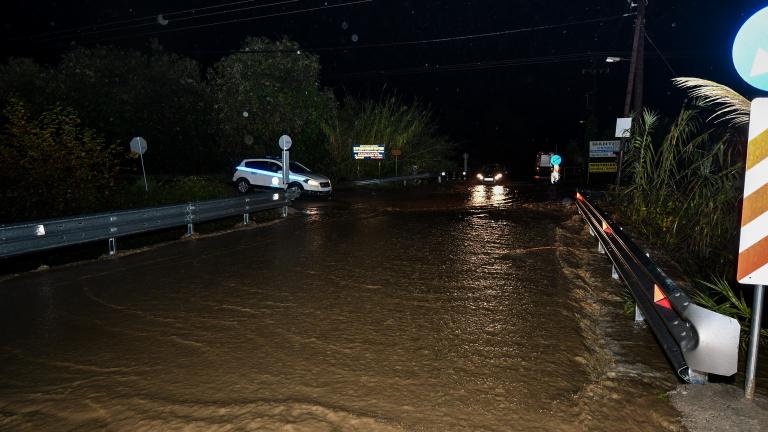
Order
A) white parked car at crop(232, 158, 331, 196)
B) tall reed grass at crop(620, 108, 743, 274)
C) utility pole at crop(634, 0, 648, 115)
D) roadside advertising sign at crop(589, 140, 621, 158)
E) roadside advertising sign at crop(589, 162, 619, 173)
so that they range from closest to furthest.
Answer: tall reed grass at crop(620, 108, 743, 274) → utility pole at crop(634, 0, 648, 115) → white parked car at crop(232, 158, 331, 196) → roadside advertising sign at crop(589, 140, 621, 158) → roadside advertising sign at crop(589, 162, 619, 173)

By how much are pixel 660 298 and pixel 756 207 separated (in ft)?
3.43

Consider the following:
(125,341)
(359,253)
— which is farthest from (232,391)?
(359,253)

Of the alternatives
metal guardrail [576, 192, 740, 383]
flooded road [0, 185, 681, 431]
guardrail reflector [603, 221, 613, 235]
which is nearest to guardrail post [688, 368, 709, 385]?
metal guardrail [576, 192, 740, 383]

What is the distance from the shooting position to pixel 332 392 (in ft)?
13.4

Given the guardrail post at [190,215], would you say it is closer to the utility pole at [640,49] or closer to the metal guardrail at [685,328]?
the metal guardrail at [685,328]

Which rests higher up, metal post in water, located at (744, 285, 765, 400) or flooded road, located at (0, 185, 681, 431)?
metal post in water, located at (744, 285, 765, 400)

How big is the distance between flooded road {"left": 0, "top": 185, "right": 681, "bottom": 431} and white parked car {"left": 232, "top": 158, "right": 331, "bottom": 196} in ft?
52.2

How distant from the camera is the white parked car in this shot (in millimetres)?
25375

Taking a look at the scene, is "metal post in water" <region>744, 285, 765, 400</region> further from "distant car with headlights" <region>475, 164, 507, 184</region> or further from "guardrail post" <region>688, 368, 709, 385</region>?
"distant car with headlights" <region>475, 164, 507, 184</region>

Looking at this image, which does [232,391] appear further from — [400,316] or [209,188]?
[209,188]

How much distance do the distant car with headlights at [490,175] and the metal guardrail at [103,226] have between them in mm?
28359

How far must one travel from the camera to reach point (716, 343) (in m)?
3.69

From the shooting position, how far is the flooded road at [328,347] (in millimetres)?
3766

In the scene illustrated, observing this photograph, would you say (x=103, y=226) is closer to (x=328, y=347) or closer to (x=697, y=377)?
(x=328, y=347)
